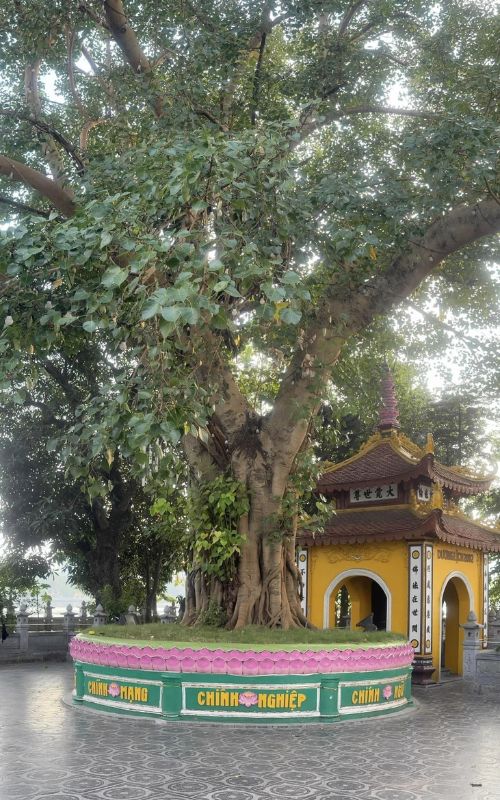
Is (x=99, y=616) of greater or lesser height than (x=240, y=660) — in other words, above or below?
below

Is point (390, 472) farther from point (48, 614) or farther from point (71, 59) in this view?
point (48, 614)

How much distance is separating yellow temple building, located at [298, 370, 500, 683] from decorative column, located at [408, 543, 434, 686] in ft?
0.06

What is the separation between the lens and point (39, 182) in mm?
11609

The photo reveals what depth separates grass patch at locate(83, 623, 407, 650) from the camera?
33.0 ft

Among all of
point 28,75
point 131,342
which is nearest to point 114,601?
point 28,75

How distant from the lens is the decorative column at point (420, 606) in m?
15.0

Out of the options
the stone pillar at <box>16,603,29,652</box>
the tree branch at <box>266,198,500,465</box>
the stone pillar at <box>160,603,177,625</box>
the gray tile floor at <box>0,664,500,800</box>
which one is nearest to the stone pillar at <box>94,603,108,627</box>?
the stone pillar at <box>160,603,177,625</box>

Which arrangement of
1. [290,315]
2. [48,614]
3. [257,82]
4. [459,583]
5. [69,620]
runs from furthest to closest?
[48,614]
[69,620]
[459,583]
[257,82]
[290,315]

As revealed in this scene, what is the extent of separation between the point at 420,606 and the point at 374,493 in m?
2.65

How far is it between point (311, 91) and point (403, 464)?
7.77 meters

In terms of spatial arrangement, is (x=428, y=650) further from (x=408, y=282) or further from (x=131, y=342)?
(x=131, y=342)

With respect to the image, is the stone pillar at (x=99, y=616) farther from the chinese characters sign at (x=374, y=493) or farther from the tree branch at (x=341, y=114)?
the tree branch at (x=341, y=114)

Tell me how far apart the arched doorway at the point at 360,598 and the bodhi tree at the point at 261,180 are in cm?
435

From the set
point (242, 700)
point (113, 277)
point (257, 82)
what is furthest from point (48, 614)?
point (113, 277)
